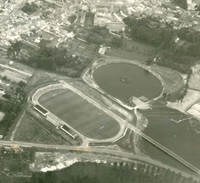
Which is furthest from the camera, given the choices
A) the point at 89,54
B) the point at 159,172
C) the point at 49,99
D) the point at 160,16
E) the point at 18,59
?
the point at 160,16

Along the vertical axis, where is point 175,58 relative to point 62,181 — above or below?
above

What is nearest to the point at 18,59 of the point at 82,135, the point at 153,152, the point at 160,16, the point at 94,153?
the point at 82,135

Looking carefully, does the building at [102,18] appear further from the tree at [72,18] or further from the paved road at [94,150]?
the paved road at [94,150]

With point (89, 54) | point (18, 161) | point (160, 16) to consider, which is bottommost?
point (18, 161)

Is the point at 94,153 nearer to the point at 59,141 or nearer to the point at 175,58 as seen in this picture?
→ the point at 59,141

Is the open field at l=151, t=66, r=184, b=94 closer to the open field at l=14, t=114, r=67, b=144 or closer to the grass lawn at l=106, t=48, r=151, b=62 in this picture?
the grass lawn at l=106, t=48, r=151, b=62

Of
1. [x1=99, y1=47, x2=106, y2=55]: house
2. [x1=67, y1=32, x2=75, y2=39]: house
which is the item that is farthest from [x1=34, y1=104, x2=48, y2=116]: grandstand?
[x1=67, y1=32, x2=75, y2=39]: house

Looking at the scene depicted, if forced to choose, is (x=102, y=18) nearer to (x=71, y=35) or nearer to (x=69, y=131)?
(x=71, y=35)

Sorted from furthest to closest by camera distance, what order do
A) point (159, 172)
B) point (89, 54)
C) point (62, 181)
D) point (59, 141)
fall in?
point (89, 54)
point (59, 141)
point (159, 172)
point (62, 181)
